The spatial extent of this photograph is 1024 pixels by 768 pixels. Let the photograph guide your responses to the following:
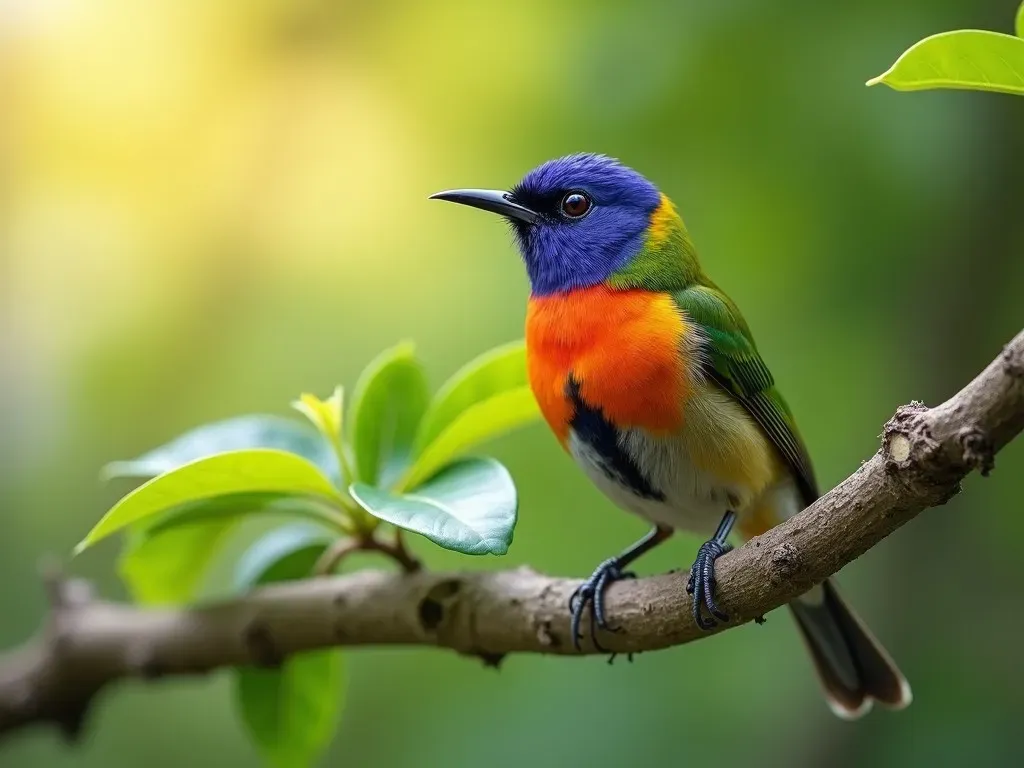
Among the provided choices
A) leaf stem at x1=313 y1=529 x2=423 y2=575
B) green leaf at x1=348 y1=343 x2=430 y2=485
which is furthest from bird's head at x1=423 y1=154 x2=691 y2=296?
leaf stem at x1=313 y1=529 x2=423 y2=575

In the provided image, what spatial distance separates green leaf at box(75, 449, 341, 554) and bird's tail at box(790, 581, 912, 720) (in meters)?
1.59

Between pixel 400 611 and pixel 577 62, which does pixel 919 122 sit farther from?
pixel 400 611

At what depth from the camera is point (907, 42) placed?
3.85 meters

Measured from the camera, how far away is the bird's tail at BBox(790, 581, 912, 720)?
3223 mm

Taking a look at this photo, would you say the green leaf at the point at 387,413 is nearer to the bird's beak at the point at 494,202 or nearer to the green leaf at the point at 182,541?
the green leaf at the point at 182,541

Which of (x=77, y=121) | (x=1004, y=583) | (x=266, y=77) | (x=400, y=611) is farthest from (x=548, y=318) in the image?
(x=77, y=121)

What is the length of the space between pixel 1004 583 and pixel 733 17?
249cm

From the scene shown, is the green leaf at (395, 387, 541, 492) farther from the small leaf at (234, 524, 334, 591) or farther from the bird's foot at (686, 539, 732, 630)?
the bird's foot at (686, 539, 732, 630)

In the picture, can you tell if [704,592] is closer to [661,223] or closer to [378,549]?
[378,549]

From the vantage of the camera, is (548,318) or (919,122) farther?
(919,122)

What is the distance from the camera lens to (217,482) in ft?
8.47

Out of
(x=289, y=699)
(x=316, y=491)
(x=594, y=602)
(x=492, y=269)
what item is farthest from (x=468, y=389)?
(x=492, y=269)

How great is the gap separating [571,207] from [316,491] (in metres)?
1.38

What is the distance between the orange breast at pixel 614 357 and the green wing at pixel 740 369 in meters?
0.09
